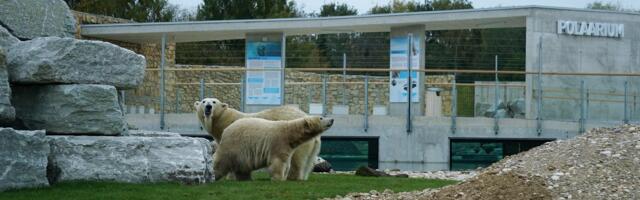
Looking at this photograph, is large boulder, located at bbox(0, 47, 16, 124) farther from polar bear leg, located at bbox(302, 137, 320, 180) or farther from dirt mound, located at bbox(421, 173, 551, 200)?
polar bear leg, located at bbox(302, 137, 320, 180)

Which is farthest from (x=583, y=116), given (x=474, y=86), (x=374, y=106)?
(x=374, y=106)

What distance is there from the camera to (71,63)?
11.2 metres

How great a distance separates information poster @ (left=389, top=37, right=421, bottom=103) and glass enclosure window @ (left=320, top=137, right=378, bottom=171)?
1291mm

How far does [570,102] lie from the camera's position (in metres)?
22.4

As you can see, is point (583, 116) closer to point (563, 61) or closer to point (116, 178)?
point (563, 61)

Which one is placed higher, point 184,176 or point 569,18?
point 569,18

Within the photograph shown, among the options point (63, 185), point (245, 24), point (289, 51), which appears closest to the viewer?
point (63, 185)

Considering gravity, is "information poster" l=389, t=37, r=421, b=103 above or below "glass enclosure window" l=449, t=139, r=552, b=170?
above

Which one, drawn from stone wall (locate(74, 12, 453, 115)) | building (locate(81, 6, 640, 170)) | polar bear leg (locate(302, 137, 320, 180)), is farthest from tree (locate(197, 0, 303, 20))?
polar bear leg (locate(302, 137, 320, 180))

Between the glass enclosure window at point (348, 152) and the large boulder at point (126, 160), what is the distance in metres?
12.2

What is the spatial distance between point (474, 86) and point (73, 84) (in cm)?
1408

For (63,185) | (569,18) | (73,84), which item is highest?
(569,18)

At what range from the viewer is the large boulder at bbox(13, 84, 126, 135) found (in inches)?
442

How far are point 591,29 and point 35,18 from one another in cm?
1702
